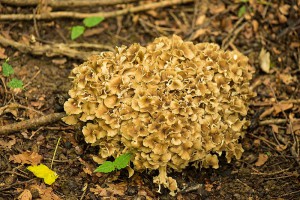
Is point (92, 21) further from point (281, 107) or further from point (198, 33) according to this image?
point (281, 107)

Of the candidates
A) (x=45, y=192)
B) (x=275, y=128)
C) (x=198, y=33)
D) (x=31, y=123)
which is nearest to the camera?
(x=45, y=192)

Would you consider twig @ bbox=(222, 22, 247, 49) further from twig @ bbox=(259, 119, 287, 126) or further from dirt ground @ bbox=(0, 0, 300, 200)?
twig @ bbox=(259, 119, 287, 126)

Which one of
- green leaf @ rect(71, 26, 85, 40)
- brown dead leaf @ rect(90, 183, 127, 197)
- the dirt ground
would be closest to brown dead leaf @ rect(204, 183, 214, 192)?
the dirt ground

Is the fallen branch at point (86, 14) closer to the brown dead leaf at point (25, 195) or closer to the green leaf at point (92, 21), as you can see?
the green leaf at point (92, 21)

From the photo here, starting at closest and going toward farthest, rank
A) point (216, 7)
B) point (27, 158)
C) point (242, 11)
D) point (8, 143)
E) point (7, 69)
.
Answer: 1. point (27, 158)
2. point (8, 143)
3. point (7, 69)
4. point (242, 11)
5. point (216, 7)

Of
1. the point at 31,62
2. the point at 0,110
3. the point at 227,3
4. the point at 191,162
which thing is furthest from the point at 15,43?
the point at 227,3

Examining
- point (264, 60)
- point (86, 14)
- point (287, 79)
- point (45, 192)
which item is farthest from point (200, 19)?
point (45, 192)

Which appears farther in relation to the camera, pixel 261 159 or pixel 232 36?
pixel 232 36
